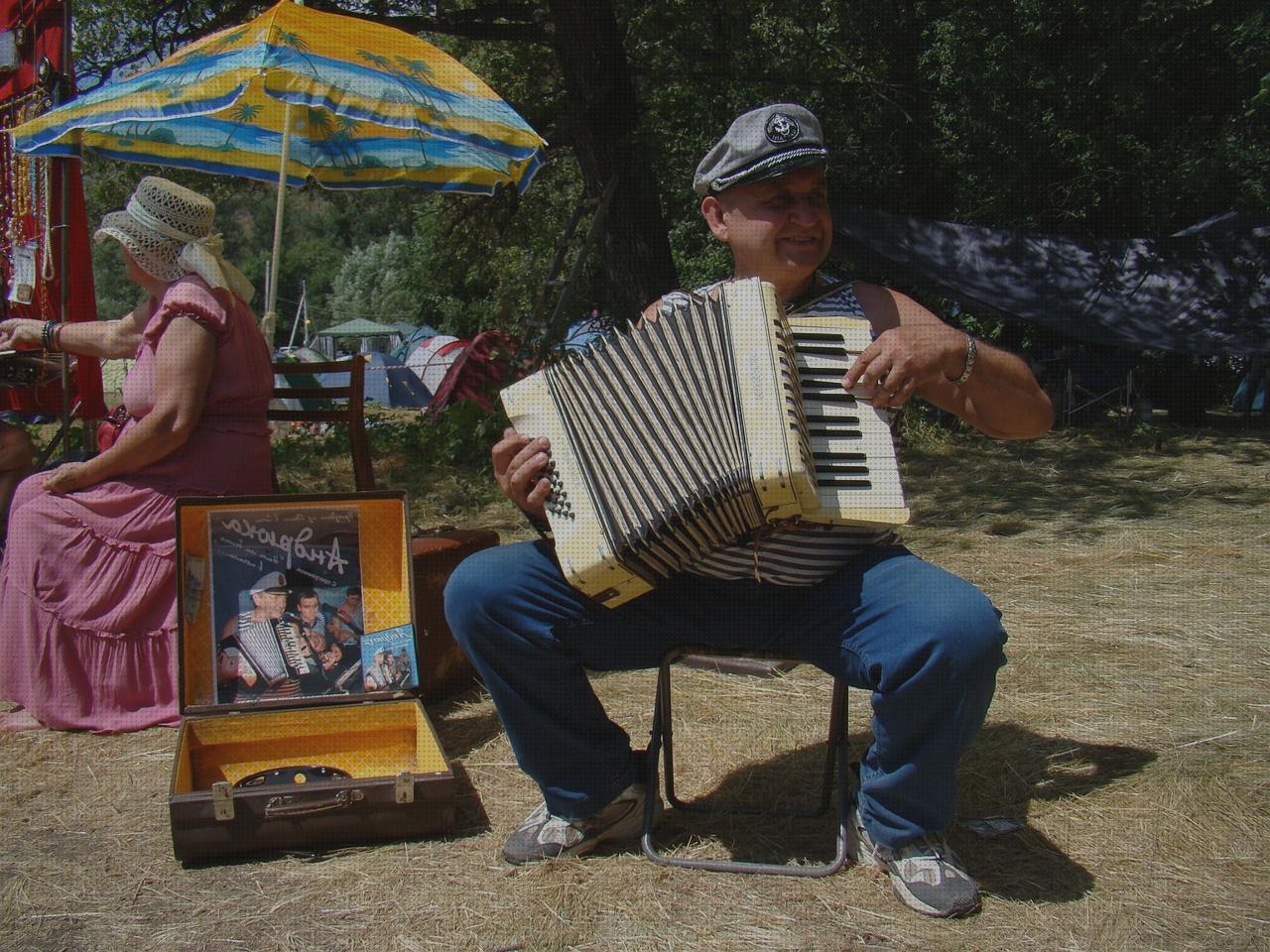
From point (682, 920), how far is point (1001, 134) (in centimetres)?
1193

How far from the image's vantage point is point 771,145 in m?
2.50

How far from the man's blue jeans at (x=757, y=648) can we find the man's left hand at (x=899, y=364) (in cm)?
38

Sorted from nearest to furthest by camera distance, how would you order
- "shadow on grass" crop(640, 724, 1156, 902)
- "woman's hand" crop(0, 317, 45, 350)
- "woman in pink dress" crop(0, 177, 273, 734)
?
"shadow on grass" crop(640, 724, 1156, 902), "woman in pink dress" crop(0, 177, 273, 734), "woman's hand" crop(0, 317, 45, 350)

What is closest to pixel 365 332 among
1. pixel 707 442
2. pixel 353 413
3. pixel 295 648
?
pixel 353 413

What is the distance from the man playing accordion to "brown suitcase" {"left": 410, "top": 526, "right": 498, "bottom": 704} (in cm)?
111

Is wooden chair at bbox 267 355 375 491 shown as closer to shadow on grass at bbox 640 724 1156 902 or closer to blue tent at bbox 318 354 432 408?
shadow on grass at bbox 640 724 1156 902

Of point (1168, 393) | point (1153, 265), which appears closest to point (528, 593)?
point (1153, 265)

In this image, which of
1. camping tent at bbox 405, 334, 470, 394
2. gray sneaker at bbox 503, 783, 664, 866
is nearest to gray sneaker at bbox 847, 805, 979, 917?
gray sneaker at bbox 503, 783, 664, 866

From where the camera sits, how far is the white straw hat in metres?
3.62

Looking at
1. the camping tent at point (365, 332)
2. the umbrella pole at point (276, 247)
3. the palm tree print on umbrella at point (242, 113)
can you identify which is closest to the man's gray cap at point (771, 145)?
the umbrella pole at point (276, 247)

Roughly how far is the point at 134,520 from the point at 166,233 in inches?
37.4

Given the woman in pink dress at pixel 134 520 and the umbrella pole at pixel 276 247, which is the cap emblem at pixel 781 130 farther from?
the umbrella pole at pixel 276 247

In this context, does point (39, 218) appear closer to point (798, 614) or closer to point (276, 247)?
point (276, 247)

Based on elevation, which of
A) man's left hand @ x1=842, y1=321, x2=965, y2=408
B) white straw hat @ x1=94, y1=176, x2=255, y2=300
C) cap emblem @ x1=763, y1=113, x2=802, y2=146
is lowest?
man's left hand @ x1=842, y1=321, x2=965, y2=408
